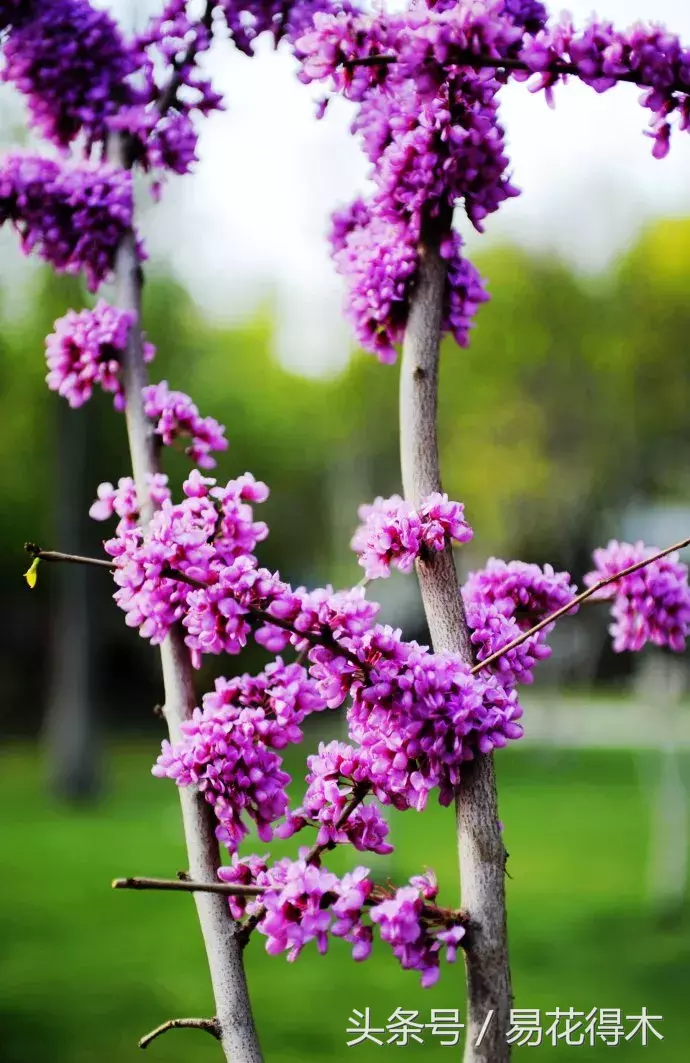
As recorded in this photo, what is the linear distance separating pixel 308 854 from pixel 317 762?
Answer: 0.30 ft

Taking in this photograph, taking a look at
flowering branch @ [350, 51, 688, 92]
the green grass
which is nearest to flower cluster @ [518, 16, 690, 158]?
flowering branch @ [350, 51, 688, 92]

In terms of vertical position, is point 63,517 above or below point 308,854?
above

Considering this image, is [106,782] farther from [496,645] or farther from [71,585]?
[496,645]

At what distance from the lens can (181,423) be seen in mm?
1406

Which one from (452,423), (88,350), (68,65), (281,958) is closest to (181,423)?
(88,350)

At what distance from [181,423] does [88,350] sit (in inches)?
6.3

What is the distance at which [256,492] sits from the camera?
3.91ft

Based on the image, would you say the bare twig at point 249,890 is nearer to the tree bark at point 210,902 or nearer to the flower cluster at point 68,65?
the tree bark at point 210,902

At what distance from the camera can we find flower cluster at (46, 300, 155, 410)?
1.45 m

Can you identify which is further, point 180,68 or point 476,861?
point 180,68

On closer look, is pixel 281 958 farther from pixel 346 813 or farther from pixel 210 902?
pixel 346 813

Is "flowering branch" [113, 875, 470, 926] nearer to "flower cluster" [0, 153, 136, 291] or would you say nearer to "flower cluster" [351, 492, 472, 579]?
"flower cluster" [351, 492, 472, 579]

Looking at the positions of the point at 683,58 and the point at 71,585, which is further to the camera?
the point at 71,585

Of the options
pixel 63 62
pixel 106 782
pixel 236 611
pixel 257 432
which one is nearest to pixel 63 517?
pixel 106 782
